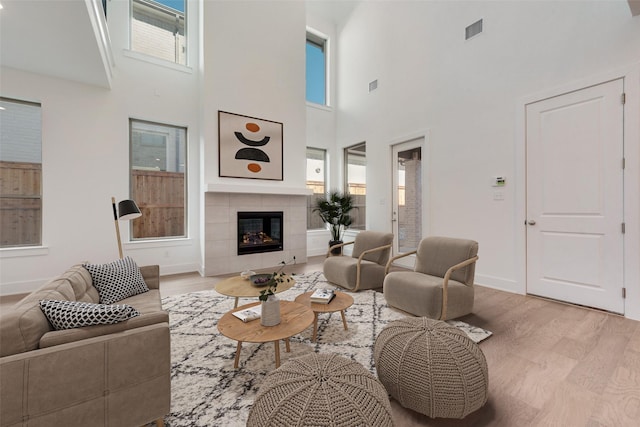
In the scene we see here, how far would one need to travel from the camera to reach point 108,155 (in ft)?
14.2

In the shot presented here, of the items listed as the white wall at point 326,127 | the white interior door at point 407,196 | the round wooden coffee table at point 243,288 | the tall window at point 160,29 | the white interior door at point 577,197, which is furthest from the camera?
the white wall at point 326,127

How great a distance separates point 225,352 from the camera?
85.7 inches

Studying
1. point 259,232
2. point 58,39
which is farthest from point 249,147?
point 58,39

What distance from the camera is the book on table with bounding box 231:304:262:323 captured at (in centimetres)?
199

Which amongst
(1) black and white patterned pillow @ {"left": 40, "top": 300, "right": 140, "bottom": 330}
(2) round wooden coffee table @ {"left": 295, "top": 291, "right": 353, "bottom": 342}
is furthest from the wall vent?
(1) black and white patterned pillow @ {"left": 40, "top": 300, "right": 140, "bottom": 330}

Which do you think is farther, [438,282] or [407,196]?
[407,196]

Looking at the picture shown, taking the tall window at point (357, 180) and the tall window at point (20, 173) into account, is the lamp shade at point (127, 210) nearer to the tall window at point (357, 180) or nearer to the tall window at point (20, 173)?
the tall window at point (20, 173)

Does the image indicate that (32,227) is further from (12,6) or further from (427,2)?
(427,2)

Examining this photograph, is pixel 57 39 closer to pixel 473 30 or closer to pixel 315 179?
pixel 315 179

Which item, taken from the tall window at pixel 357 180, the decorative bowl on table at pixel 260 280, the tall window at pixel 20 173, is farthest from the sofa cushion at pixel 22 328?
the tall window at pixel 357 180

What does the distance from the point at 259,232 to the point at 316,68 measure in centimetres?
462

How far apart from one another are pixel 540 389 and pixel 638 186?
2.45 meters

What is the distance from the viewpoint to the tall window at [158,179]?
15.3 ft

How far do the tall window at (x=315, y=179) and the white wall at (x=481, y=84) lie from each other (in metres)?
1.68
